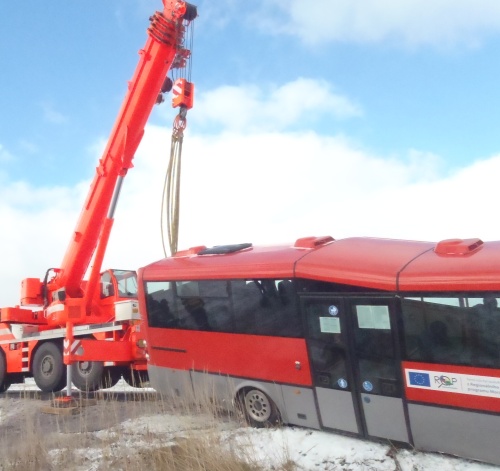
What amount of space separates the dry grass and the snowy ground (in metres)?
0.03

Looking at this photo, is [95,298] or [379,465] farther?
[95,298]

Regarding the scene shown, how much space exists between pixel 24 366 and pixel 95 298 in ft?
9.26

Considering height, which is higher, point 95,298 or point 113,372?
point 95,298

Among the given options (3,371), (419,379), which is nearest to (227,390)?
(419,379)

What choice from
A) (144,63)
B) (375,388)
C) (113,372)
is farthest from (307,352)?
(144,63)

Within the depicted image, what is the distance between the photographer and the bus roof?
6438 mm

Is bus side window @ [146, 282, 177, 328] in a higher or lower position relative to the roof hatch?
lower

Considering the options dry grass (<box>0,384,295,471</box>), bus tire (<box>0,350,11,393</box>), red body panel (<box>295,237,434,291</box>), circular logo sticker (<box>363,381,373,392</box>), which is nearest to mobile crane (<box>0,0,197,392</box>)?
bus tire (<box>0,350,11,393</box>)

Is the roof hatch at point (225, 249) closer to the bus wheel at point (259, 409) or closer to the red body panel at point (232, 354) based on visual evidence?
the red body panel at point (232, 354)

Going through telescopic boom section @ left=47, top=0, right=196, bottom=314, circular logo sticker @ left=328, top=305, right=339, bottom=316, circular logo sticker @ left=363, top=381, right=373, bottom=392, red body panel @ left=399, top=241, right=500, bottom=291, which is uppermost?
telescopic boom section @ left=47, top=0, right=196, bottom=314

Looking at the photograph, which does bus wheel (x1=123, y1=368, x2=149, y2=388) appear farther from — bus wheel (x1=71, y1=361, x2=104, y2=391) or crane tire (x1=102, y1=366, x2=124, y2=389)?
bus wheel (x1=71, y1=361, x2=104, y2=391)

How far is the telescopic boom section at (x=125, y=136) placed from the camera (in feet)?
40.5

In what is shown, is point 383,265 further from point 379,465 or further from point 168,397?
point 168,397

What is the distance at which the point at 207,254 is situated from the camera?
9.60 metres
